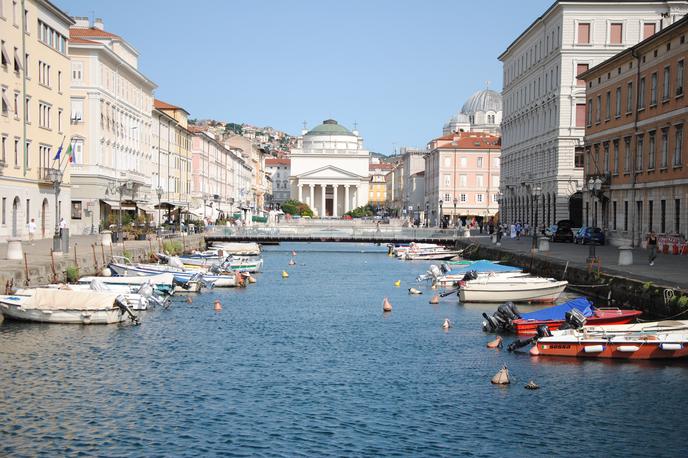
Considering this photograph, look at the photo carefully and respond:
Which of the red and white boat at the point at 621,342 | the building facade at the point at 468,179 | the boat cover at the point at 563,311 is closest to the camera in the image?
the red and white boat at the point at 621,342

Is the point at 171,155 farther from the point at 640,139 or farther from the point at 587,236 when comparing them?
the point at 640,139

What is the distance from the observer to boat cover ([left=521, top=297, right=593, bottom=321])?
102 feet

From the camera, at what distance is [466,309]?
136 ft

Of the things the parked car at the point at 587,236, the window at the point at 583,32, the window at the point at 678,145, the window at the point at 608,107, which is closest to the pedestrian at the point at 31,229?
the parked car at the point at 587,236

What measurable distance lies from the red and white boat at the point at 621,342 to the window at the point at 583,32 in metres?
57.4

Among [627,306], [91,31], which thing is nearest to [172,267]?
[627,306]

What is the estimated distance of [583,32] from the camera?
81.1 meters

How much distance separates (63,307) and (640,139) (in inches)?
1581

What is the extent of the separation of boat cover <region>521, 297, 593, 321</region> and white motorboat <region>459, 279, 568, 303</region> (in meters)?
9.21

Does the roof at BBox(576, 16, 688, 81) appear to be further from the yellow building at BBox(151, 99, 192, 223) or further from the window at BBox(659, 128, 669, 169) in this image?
the yellow building at BBox(151, 99, 192, 223)

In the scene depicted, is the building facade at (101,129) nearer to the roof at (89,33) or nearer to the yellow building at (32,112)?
the roof at (89,33)

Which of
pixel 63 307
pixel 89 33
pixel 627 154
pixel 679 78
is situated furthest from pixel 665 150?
pixel 89 33

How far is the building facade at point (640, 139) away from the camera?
53.2 meters

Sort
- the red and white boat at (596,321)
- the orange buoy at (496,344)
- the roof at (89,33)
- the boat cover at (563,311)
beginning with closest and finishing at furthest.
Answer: the orange buoy at (496,344), the boat cover at (563,311), the red and white boat at (596,321), the roof at (89,33)
